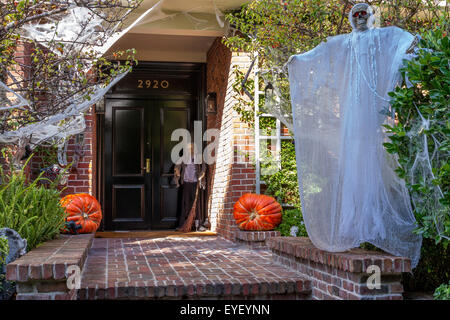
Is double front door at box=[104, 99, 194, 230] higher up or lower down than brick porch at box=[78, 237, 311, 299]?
higher up

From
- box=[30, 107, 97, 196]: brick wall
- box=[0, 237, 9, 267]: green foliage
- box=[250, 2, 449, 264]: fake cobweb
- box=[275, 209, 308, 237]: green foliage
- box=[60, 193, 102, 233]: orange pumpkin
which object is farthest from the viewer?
box=[30, 107, 97, 196]: brick wall

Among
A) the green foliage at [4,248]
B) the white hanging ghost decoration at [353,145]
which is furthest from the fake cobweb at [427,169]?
the green foliage at [4,248]

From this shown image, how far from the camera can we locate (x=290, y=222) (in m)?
5.62

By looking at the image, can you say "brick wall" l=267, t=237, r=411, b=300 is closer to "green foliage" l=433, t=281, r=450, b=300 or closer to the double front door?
"green foliage" l=433, t=281, r=450, b=300

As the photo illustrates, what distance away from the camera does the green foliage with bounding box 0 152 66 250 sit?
3.67 meters

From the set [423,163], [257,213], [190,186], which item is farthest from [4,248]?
[190,186]

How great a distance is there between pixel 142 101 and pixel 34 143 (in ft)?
12.4

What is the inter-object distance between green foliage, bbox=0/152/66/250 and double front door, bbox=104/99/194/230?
3.89m

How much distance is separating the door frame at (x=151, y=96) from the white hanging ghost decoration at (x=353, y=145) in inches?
209

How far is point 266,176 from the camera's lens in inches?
248

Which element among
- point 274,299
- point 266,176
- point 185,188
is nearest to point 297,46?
point 266,176

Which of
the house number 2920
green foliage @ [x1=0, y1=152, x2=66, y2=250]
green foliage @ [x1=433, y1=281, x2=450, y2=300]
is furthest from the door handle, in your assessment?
green foliage @ [x1=433, y1=281, x2=450, y2=300]

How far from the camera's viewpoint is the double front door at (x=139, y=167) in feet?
27.7

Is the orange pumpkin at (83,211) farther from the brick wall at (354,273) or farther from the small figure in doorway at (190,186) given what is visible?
the brick wall at (354,273)
